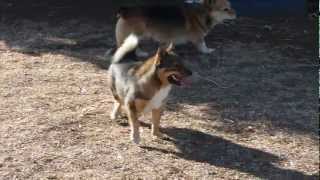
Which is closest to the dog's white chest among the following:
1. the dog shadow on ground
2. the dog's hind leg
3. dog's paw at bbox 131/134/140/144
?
dog's paw at bbox 131/134/140/144

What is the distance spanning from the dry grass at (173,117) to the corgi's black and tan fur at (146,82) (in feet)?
0.79

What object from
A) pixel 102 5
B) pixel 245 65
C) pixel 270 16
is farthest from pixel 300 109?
pixel 102 5

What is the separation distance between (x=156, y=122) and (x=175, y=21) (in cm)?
290

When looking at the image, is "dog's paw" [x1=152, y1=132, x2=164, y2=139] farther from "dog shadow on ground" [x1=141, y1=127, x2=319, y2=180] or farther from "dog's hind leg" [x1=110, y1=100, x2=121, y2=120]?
"dog's hind leg" [x1=110, y1=100, x2=121, y2=120]

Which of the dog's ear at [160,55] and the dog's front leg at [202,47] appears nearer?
the dog's ear at [160,55]

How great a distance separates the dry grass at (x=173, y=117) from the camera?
457 cm

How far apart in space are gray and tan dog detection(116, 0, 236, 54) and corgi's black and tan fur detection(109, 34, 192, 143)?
7.11 ft

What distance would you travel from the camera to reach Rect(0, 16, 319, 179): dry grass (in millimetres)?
4566

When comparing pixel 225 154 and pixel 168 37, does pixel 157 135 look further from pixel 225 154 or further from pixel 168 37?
pixel 168 37

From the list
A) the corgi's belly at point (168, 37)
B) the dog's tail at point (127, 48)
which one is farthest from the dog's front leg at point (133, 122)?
the corgi's belly at point (168, 37)

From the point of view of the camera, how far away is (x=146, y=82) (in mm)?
4809

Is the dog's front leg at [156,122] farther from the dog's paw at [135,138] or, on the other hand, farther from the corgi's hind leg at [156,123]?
the dog's paw at [135,138]

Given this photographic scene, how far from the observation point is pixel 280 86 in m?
6.38

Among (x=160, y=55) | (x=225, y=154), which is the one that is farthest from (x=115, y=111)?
(x=225, y=154)
